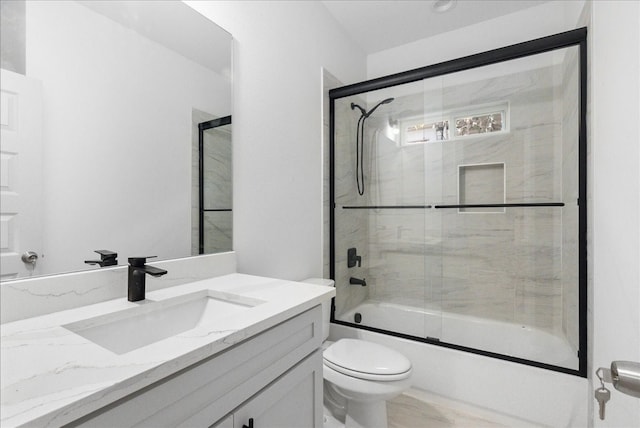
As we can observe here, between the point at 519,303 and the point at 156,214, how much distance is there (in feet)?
7.32

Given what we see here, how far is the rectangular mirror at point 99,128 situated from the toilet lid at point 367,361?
82cm

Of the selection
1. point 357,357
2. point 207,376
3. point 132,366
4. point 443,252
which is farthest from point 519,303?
point 132,366

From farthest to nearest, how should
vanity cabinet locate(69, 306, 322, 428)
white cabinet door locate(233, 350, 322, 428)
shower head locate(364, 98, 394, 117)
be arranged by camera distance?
shower head locate(364, 98, 394, 117)
white cabinet door locate(233, 350, 322, 428)
vanity cabinet locate(69, 306, 322, 428)

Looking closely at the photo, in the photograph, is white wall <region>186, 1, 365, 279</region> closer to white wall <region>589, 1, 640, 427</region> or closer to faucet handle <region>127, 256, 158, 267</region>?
faucet handle <region>127, 256, 158, 267</region>

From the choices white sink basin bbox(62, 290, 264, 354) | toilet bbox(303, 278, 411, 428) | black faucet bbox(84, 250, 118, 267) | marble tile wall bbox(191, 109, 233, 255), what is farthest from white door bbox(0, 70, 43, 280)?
toilet bbox(303, 278, 411, 428)

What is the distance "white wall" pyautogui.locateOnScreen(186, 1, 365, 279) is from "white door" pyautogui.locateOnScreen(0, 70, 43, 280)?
2.27 feet

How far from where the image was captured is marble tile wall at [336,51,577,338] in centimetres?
185

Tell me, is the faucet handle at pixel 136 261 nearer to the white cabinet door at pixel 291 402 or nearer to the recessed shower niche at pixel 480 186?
the white cabinet door at pixel 291 402

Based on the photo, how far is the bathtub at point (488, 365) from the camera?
157 centimetres

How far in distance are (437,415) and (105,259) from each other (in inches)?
71.4

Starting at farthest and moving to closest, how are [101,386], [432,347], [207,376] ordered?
1. [432,347]
2. [207,376]
3. [101,386]

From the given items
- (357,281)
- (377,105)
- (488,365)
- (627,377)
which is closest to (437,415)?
(488,365)

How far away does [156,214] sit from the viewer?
1113mm

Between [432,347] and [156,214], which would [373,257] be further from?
→ [156,214]
